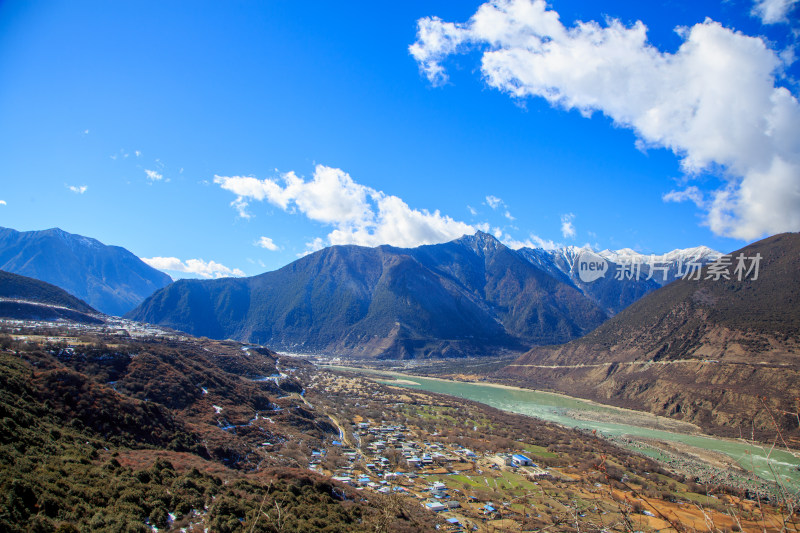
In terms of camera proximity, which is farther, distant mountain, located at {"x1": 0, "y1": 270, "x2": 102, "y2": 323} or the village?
distant mountain, located at {"x1": 0, "y1": 270, "x2": 102, "y2": 323}

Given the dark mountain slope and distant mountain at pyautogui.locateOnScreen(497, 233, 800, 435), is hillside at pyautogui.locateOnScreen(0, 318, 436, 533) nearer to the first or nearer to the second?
distant mountain at pyautogui.locateOnScreen(497, 233, 800, 435)

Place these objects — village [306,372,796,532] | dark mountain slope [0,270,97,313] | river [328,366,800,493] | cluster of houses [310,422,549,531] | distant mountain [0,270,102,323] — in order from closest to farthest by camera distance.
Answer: village [306,372,796,532], cluster of houses [310,422,549,531], river [328,366,800,493], distant mountain [0,270,102,323], dark mountain slope [0,270,97,313]

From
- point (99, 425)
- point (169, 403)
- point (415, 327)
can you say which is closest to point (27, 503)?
point (99, 425)

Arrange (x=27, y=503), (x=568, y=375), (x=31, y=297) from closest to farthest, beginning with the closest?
(x=27, y=503)
(x=31, y=297)
(x=568, y=375)

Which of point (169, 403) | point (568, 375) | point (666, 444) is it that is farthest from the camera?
point (568, 375)

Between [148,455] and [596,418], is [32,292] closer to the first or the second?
[148,455]

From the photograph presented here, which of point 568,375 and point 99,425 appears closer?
point 99,425

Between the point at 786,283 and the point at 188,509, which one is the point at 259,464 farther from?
the point at 786,283

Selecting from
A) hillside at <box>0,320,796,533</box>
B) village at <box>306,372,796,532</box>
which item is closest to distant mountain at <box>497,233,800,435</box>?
village at <box>306,372,796,532</box>
